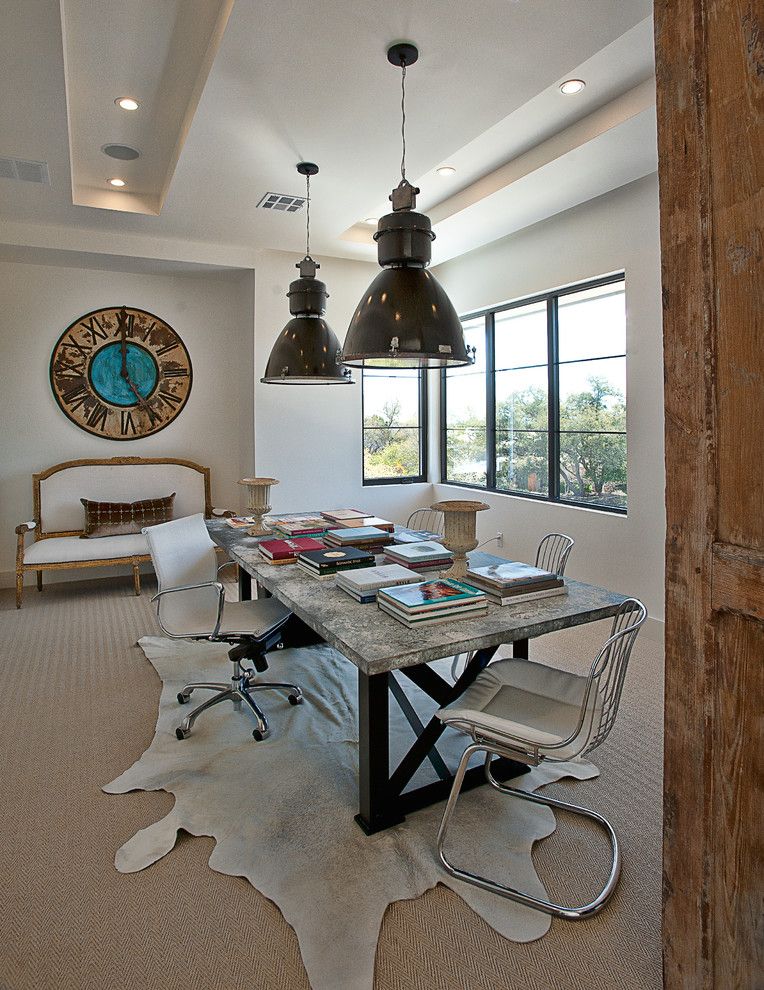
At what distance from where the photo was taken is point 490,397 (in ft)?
17.8

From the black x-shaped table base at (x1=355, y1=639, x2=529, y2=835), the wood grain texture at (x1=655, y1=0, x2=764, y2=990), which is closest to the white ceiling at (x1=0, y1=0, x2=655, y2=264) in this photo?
the wood grain texture at (x1=655, y1=0, x2=764, y2=990)

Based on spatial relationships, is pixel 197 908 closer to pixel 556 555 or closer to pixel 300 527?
pixel 300 527

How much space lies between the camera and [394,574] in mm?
2326

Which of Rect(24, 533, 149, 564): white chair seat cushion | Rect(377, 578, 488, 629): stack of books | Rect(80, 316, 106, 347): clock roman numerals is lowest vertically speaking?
Rect(24, 533, 149, 564): white chair seat cushion

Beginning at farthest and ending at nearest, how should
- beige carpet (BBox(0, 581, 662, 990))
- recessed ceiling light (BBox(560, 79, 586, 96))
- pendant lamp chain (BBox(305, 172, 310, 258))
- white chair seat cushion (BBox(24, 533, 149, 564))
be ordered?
white chair seat cushion (BBox(24, 533, 149, 564)), pendant lamp chain (BBox(305, 172, 310, 258)), recessed ceiling light (BBox(560, 79, 586, 96)), beige carpet (BBox(0, 581, 662, 990))

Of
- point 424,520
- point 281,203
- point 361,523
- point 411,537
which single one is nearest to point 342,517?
point 361,523

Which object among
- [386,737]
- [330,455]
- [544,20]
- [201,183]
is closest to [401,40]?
[544,20]

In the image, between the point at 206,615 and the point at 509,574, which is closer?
the point at 509,574

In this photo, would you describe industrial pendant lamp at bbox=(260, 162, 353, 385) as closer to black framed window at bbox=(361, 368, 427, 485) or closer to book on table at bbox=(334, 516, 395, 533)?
book on table at bbox=(334, 516, 395, 533)

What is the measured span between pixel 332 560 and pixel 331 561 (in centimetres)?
1

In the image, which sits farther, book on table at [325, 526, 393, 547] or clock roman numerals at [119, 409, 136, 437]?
→ clock roman numerals at [119, 409, 136, 437]

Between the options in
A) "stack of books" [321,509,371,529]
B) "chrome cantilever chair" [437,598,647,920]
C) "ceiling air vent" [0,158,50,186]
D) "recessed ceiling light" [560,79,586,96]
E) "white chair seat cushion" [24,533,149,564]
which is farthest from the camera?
"white chair seat cushion" [24,533,149,564]

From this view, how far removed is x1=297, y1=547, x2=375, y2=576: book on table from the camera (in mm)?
2482

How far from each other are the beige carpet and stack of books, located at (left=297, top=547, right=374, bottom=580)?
3.19 feet
